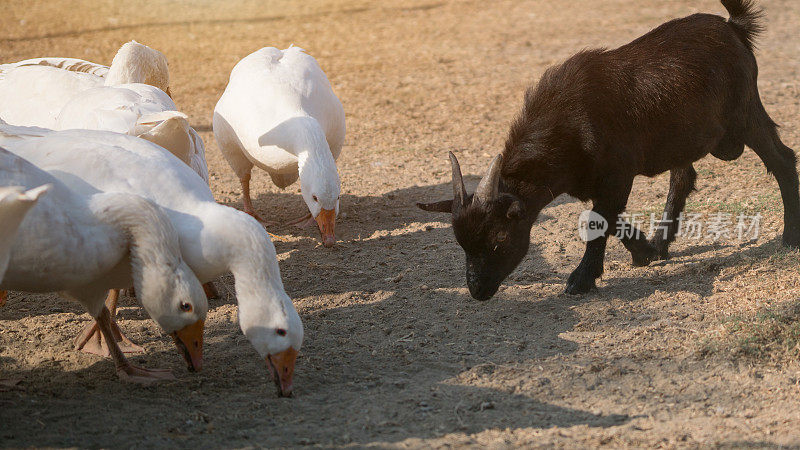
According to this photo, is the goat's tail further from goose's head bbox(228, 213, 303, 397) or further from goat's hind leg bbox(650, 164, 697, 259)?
goose's head bbox(228, 213, 303, 397)

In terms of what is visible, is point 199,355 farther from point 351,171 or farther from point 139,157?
point 351,171

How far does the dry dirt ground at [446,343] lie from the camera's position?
3895mm

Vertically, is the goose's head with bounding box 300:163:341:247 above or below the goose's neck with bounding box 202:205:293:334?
below

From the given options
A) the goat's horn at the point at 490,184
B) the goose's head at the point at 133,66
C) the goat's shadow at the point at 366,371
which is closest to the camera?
the goat's shadow at the point at 366,371

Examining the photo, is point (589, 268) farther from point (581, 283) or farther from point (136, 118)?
point (136, 118)

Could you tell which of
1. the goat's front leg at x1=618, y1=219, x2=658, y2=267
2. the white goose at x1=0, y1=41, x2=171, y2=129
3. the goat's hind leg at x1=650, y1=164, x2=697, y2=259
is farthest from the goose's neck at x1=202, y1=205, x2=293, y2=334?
the goat's hind leg at x1=650, y1=164, x2=697, y2=259

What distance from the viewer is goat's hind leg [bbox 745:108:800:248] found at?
598 cm

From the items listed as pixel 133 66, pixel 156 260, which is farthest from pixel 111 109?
pixel 156 260

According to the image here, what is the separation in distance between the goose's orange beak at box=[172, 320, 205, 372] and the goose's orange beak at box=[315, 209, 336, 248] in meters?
2.20

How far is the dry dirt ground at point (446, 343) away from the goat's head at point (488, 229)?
328mm

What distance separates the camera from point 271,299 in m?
4.20

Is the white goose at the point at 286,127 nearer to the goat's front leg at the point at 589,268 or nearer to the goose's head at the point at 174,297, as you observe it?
the goat's front leg at the point at 589,268

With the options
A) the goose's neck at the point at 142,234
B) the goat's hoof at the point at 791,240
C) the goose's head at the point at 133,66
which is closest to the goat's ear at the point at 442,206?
the goose's neck at the point at 142,234

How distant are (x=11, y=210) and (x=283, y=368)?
5.02 feet
